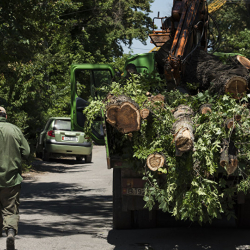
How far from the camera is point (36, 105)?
18.2 metres

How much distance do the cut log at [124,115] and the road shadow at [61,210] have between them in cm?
230

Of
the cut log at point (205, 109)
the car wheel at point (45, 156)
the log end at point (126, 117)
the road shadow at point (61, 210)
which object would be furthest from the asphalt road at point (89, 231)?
the car wheel at point (45, 156)

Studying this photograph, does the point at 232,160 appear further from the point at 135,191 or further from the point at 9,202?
the point at 9,202

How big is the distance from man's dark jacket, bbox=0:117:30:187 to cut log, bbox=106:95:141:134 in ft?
4.30

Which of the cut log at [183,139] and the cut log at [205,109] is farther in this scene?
the cut log at [205,109]

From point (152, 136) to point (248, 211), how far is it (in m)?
2.30

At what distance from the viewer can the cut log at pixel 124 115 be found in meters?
6.07

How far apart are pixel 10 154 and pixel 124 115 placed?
1578mm

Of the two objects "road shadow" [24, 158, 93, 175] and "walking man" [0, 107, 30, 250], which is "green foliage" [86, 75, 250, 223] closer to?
"walking man" [0, 107, 30, 250]

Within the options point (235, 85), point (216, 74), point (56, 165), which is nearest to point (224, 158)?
point (235, 85)

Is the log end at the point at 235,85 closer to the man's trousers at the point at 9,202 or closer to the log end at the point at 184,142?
the log end at the point at 184,142

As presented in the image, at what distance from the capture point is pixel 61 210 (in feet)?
32.6

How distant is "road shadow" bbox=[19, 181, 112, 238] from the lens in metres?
8.06

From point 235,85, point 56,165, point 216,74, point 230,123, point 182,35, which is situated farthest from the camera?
point 56,165
